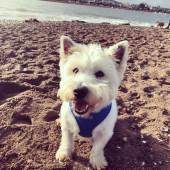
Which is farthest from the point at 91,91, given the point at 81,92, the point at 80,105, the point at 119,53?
the point at 119,53

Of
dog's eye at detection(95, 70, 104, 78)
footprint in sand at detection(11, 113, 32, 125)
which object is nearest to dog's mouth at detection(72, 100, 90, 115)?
dog's eye at detection(95, 70, 104, 78)

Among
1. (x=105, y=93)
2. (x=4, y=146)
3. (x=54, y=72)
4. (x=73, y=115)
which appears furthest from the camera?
(x=54, y=72)

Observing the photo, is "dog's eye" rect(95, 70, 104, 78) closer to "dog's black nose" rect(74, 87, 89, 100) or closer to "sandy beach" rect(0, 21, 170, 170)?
"dog's black nose" rect(74, 87, 89, 100)

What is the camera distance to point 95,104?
3.68 meters

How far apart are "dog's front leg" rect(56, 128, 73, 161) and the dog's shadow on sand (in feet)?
0.43

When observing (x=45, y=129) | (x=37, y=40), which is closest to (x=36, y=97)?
(x=45, y=129)

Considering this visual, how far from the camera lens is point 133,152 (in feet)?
14.8

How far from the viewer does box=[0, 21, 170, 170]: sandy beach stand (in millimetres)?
4262

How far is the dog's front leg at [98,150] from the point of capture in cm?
409

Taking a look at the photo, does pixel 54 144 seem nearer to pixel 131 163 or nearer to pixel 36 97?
pixel 131 163

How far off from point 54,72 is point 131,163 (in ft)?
10.1

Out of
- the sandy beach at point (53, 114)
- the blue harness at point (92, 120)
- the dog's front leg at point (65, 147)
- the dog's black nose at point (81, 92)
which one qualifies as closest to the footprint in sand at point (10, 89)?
the sandy beach at point (53, 114)

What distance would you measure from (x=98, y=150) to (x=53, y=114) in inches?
49.5

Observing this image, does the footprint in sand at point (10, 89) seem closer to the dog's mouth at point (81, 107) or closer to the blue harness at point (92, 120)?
the blue harness at point (92, 120)
